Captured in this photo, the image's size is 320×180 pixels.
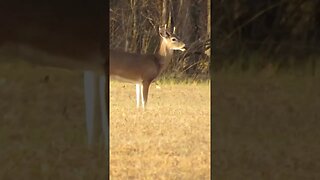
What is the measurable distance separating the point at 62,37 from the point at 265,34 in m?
0.45

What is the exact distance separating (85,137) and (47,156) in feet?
0.29

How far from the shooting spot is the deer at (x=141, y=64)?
294 inches

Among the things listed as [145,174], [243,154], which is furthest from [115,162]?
[243,154]

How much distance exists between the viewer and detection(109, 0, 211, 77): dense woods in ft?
31.7

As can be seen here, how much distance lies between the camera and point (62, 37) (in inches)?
62.6

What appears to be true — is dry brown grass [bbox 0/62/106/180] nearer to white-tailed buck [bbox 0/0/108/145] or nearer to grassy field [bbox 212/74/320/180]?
white-tailed buck [bbox 0/0/108/145]

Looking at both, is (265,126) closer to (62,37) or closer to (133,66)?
(62,37)

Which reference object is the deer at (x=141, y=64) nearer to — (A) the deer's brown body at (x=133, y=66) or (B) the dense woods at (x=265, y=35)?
(A) the deer's brown body at (x=133, y=66)

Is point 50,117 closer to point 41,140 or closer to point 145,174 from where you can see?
point 41,140

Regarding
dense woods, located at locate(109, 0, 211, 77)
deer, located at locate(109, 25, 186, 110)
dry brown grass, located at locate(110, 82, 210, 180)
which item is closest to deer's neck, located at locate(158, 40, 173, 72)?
deer, located at locate(109, 25, 186, 110)

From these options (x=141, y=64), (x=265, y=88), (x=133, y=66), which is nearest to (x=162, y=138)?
(x=265, y=88)

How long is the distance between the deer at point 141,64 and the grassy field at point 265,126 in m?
5.21

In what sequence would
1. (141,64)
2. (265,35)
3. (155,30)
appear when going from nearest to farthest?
(265,35)
(141,64)
(155,30)

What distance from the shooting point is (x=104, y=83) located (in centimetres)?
163
